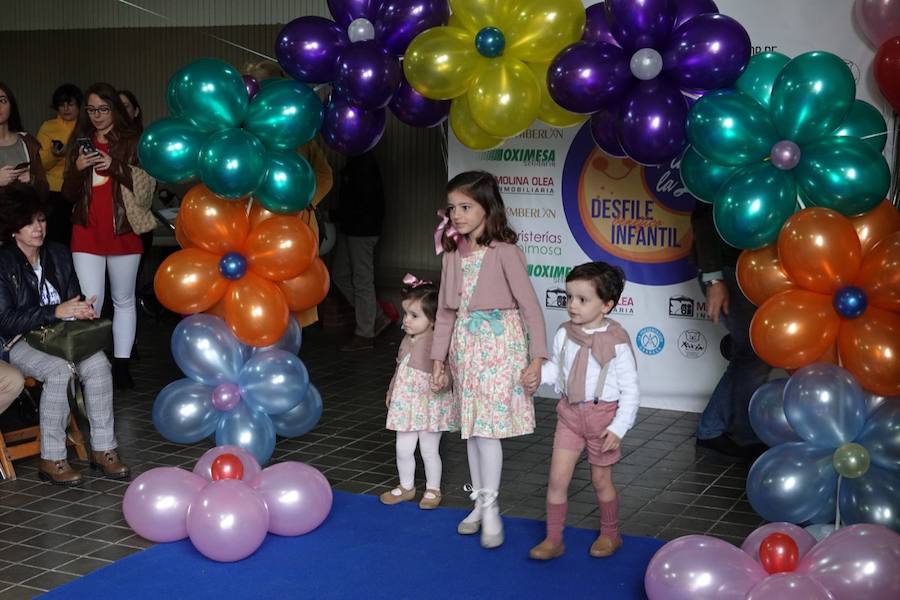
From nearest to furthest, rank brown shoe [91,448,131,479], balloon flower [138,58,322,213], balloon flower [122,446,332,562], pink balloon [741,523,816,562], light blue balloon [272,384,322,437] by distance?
pink balloon [741,523,816,562]
balloon flower [122,446,332,562]
balloon flower [138,58,322,213]
brown shoe [91,448,131,479]
light blue balloon [272,384,322,437]

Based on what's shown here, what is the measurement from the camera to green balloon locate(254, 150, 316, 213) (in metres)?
4.87

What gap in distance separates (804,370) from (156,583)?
245 centimetres

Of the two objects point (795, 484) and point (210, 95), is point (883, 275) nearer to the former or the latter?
point (795, 484)

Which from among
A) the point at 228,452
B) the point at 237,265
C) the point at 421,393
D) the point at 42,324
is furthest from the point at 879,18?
the point at 42,324

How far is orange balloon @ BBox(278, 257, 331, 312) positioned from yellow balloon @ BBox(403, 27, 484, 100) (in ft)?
3.68

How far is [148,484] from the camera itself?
4410mm

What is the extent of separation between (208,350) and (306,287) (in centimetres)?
52

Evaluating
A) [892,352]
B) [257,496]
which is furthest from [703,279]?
[257,496]

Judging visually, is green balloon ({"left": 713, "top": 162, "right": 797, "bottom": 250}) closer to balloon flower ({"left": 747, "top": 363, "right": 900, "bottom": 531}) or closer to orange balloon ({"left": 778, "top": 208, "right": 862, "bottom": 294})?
orange balloon ({"left": 778, "top": 208, "right": 862, "bottom": 294})

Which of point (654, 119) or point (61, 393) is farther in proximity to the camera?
point (61, 393)

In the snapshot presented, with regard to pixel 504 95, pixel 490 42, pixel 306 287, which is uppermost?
pixel 490 42

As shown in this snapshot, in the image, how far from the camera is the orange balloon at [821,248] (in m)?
4.04

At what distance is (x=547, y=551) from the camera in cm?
424

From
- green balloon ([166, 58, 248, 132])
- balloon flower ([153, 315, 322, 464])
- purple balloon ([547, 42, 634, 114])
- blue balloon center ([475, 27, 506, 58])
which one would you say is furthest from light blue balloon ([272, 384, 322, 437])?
purple balloon ([547, 42, 634, 114])
